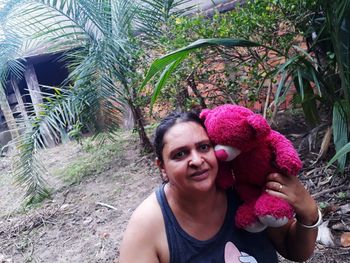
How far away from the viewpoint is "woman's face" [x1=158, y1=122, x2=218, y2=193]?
1.01m

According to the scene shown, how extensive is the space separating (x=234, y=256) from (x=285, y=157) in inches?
16.5

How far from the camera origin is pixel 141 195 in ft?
11.1

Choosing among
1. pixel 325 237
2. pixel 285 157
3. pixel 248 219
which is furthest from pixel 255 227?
pixel 325 237

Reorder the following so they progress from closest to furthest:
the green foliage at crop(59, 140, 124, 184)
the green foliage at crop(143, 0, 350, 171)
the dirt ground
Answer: the green foliage at crop(143, 0, 350, 171), the dirt ground, the green foliage at crop(59, 140, 124, 184)

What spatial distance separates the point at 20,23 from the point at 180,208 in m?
3.91

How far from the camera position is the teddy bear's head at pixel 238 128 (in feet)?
3.16

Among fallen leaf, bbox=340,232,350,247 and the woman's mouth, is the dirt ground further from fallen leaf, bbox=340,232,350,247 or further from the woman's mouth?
the woman's mouth

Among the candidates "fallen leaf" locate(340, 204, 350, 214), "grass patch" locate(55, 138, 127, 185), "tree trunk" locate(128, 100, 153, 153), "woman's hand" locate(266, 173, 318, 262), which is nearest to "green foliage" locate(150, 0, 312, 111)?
"tree trunk" locate(128, 100, 153, 153)

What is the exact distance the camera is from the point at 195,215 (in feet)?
3.83

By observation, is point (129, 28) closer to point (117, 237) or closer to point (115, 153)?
point (115, 153)

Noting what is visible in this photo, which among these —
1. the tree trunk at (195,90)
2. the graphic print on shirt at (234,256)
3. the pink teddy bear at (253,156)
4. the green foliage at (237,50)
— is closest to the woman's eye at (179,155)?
the pink teddy bear at (253,156)

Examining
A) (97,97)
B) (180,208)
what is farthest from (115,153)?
(180,208)

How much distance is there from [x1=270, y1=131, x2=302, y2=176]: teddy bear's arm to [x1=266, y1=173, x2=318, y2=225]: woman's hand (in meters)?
0.03

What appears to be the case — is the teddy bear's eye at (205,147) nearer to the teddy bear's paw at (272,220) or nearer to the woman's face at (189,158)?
the woman's face at (189,158)
